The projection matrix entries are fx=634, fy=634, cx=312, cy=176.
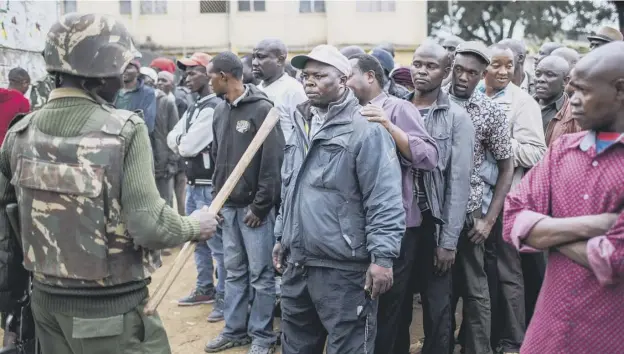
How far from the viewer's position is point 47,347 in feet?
9.66

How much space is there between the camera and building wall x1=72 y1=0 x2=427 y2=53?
24.2 m

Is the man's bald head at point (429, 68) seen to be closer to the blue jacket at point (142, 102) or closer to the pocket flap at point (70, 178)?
the pocket flap at point (70, 178)

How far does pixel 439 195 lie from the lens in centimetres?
417

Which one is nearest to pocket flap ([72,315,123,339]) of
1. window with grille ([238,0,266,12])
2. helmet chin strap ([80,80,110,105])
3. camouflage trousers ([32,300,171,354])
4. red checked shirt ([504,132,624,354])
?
camouflage trousers ([32,300,171,354])

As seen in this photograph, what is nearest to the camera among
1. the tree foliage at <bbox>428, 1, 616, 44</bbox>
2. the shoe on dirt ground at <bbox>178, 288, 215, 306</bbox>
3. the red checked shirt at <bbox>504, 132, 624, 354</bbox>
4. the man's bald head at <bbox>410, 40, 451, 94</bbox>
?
the red checked shirt at <bbox>504, 132, 624, 354</bbox>

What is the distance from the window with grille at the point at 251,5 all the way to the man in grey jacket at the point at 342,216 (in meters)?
22.3

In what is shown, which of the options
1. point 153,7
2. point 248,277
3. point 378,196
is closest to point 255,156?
point 248,277

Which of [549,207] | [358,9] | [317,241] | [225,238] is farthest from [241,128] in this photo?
[358,9]

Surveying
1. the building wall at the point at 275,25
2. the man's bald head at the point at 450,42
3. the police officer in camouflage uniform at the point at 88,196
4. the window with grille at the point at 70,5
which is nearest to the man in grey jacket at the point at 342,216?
the police officer in camouflage uniform at the point at 88,196

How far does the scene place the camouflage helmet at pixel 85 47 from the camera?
8.88 ft

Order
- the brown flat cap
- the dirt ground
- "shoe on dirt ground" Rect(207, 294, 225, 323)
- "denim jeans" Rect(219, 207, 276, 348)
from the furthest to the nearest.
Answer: "shoe on dirt ground" Rect(207, 294, 225, 323), the dirt ground, "denim jeans" Rect(219, 207, 276, 348), the brown flat cap

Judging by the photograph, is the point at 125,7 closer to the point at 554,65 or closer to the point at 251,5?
the point at 251,5

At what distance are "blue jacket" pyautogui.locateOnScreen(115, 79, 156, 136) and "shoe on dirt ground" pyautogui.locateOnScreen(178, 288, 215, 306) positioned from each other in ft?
7.66

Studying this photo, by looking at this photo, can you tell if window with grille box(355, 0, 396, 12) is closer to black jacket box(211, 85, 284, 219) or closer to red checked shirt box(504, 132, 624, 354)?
black jacket box(211, 85, 284, 219)
